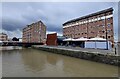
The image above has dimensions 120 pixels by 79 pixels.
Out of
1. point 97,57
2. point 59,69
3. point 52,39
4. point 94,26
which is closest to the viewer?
point 59,69

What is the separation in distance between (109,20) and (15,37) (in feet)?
339

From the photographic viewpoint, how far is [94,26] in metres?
46.2

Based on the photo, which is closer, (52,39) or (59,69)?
(59,69)

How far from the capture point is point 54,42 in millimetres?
51281

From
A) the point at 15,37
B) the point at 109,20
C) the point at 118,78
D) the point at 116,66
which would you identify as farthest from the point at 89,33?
the point at 15,37

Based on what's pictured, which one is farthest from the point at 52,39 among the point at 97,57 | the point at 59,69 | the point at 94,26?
the point at 59,69

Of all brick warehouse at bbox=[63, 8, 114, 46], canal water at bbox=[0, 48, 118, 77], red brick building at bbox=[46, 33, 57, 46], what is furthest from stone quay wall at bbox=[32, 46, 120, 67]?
red brick building at bbox=[46, 33, 57, 46]

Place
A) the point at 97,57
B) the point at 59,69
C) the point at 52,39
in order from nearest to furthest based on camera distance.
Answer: the point at 59,69
the point at 97,57
the point at 52,39

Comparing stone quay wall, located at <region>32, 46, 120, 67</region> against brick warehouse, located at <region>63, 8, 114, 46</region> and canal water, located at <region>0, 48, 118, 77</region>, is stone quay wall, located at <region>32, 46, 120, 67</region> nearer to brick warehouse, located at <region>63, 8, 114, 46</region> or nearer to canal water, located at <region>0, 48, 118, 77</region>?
canal water, located at <region>0, 48, 118, 77</region>

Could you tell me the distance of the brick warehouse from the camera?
40500mm

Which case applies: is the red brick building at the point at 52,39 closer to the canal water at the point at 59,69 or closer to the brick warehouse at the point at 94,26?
the brick warehouse at the point at 94,26

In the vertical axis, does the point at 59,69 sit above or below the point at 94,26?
below

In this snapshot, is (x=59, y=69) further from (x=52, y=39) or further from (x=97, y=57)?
(x=52, y=39)

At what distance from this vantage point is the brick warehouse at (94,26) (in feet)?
133
